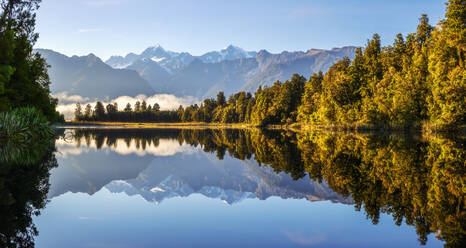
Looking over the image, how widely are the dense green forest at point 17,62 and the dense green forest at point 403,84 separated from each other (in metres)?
50.7

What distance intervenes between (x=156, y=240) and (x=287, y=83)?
112178mm

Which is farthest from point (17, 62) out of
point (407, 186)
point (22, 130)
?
point (407, 186)

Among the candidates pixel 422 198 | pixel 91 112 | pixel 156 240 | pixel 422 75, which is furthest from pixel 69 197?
pixel 91 112

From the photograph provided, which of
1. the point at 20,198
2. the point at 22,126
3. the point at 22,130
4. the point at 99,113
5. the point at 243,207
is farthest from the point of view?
the point at 99,113

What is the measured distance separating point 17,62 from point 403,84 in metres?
56.2

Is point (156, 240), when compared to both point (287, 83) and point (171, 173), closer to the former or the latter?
point (171, 173)

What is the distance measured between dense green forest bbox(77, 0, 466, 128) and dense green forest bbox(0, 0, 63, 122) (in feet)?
166

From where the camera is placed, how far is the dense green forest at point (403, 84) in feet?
155

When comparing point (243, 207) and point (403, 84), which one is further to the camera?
point (403, 84)

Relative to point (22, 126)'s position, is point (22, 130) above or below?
below

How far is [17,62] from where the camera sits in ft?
119

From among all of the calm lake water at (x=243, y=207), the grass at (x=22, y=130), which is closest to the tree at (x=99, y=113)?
the grass at (x=22, y=130)

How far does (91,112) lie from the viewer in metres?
198

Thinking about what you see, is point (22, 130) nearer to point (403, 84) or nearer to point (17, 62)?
point (17, 62)
